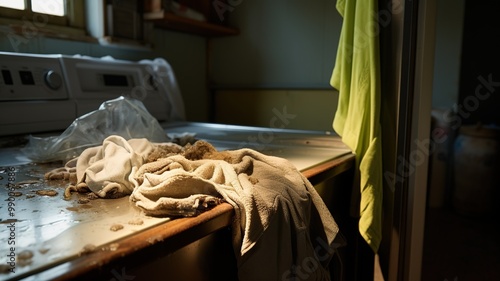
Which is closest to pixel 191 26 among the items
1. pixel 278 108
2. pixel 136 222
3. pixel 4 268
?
pixel 278 108

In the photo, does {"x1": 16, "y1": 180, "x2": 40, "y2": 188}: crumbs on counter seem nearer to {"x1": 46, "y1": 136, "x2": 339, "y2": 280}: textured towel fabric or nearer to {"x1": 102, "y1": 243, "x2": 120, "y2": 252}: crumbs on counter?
{"x1": 46, "y1": 136, "x2": 339, "y2": 280}: textured towel fabric

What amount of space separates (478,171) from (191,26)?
222 cm

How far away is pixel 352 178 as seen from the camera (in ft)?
3.96

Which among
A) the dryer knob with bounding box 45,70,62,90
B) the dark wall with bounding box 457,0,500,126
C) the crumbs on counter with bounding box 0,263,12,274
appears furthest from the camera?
the dark wall with bounding box 457,0,500,126

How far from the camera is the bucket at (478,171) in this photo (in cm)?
265

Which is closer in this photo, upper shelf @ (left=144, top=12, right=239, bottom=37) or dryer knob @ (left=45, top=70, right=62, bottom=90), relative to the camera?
dryer knob @ (left=45, top=70, right=62, bottom=90)

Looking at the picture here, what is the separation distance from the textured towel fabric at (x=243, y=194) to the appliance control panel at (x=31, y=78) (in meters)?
0.54

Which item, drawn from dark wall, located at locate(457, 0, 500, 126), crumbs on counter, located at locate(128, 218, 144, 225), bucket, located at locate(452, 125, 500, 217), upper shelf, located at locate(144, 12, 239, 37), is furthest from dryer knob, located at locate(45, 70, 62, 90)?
dark wall, located at locate(457, 0, 500, 126)

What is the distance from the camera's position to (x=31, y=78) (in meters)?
1.23

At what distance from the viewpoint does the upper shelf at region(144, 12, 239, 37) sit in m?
1.71

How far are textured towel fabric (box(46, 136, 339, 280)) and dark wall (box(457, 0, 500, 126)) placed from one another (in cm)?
260

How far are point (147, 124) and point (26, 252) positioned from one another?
71cm

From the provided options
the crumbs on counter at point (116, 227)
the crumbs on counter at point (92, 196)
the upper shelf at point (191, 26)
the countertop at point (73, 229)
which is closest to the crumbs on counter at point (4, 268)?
the countertop at point (73, 229)

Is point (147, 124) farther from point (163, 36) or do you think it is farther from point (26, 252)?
point (163, 36)
